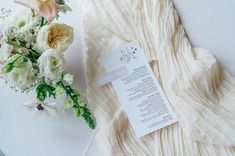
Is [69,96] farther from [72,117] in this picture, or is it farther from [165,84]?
[165,84]

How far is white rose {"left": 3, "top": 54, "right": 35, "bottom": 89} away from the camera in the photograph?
0.92 metres

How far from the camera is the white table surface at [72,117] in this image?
1.05 m

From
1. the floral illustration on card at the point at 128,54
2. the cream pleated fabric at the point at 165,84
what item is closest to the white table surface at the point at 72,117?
the cream pleated fabric at the point at 165,84

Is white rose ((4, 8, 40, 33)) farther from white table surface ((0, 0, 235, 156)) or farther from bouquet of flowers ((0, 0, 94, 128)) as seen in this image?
white table surface ((0, 0, 235, 156))

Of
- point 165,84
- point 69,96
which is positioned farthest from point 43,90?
point 165,84

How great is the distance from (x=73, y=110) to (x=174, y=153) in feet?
1.11

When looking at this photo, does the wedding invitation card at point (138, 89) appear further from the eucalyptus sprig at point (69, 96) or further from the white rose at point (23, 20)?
the white rose at point (23, 20)

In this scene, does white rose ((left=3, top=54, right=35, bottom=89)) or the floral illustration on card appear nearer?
white rose ((left=3, top=54, right=35, bottom=89))

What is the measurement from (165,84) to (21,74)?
42cm

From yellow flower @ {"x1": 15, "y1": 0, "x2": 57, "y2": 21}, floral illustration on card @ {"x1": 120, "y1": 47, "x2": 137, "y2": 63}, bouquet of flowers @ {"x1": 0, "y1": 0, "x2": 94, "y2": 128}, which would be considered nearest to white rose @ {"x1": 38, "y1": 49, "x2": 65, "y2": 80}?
bouquet of flowers @ {"x1": 0, "y1": 0, "x2": 94, "y2": 128}

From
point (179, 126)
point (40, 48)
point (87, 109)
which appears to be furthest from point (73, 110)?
point (179, 126)

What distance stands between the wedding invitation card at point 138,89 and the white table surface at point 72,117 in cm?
12

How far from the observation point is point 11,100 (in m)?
1.14

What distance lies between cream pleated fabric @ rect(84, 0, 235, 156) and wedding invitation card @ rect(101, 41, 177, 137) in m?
0.02
